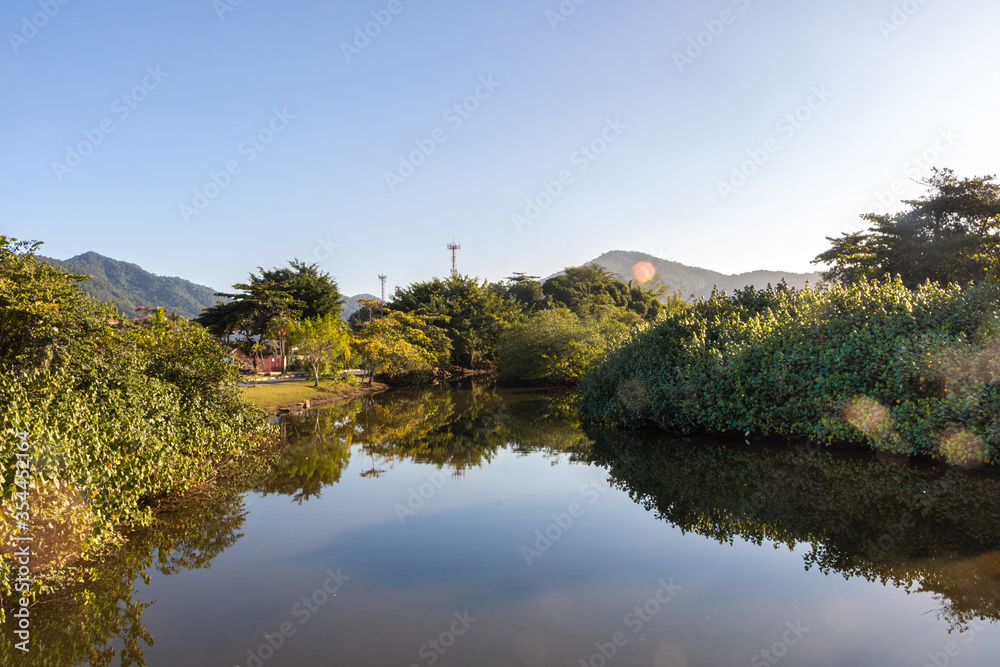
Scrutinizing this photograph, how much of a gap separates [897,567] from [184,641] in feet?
29.1

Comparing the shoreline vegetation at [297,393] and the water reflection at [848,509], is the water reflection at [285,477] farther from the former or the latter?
the water reflection at [848,509]

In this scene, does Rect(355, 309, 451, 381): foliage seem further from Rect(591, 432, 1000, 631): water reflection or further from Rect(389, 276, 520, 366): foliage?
Rect(591, 432, 1000, 631): water reflection

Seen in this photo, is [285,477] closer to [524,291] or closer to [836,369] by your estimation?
[836,369]

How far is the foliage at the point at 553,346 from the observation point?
39562 mm

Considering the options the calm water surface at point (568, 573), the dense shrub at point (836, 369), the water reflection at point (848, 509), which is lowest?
the calm water surface at point (568, 573)

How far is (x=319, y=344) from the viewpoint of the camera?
3512 centimetres

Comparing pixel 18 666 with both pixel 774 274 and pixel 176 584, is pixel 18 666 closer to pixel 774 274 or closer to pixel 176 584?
pixel 176 584

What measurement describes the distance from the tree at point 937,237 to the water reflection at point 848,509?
2024 centimetres

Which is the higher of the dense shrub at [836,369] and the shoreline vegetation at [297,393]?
the dense shrub at [836,369]

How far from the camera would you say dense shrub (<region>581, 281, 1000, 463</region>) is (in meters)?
12.6

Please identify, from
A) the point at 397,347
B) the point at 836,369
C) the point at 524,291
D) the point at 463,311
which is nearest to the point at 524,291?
the point at 524,291

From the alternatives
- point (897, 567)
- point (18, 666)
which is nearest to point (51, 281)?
point (18, 666)

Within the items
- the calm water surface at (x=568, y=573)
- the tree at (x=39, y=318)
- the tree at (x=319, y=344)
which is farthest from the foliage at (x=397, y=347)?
the tree at (x=39, y=318)

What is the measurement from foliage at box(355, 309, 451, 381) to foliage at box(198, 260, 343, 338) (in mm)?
5458
